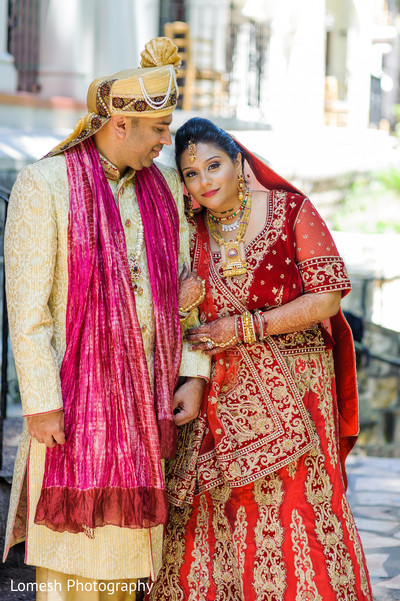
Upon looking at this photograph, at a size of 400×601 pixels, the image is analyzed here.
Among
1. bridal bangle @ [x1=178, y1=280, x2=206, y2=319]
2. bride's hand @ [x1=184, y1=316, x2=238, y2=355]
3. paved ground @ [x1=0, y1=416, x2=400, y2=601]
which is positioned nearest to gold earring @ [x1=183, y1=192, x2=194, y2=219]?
bridal bangle @ [x1=178, y1=280, x2=206, y2=319]

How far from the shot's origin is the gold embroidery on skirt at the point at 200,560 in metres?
3.16

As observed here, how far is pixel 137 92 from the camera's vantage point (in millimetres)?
2699

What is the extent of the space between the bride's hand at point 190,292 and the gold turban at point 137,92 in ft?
1.89

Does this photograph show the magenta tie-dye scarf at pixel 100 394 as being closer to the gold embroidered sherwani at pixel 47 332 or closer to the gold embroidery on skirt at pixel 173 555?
the gold embroidered sherwani at pixel 47 332

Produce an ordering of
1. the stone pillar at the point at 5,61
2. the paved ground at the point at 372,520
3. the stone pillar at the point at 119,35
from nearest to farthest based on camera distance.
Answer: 1. the paved ground at the point at 372,520
2. the stone pillar at the point at 5,61
3. the stone pillar at the point at 119,35

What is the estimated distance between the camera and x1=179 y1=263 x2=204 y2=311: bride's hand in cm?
297

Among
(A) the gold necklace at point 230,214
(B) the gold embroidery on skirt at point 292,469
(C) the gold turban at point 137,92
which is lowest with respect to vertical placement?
(B) the gold embroidery on skirt at point 292,469

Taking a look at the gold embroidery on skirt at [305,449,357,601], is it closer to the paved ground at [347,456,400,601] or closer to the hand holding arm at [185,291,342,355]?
the hand holding arm at [185,291,342,355]

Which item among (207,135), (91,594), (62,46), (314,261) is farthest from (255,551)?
(62,46)

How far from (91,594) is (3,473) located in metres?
1.10

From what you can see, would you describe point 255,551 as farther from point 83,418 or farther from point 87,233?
point 87,233

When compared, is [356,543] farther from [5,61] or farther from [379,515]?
[5,61]

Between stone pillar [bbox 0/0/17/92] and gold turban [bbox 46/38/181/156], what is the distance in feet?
13.7

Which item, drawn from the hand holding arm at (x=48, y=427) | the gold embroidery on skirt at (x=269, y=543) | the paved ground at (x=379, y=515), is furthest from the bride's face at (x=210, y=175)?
the paved ground at (x=379, y=515)
